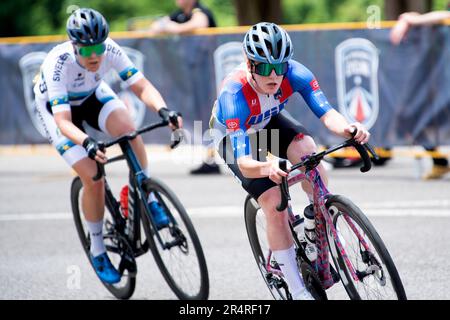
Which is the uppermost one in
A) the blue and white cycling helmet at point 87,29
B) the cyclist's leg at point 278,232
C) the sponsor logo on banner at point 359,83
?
the blue and white cycling helmet at point 87,29

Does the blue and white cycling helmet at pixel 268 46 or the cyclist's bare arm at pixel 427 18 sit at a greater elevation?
the blue and white cycling helmet at pixel 268 46

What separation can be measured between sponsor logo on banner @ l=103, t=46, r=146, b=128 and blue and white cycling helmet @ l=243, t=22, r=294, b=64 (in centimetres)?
786

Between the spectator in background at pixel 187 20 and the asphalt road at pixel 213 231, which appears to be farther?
the spectator in background at pixel 187 20

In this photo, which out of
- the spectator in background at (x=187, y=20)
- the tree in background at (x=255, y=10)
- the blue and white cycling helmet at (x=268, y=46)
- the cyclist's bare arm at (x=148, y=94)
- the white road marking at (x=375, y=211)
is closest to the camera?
the blue and white cycling helmet at (x=268, y=46)

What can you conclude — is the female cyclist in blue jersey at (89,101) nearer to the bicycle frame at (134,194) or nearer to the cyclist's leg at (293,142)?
the bicycle frame at (134,194)

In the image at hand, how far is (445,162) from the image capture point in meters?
11.8

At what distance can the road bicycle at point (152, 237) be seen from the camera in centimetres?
640

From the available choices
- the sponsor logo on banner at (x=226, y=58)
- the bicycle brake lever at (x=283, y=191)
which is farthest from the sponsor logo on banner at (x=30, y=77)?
the bicycle brake lever at (x=283, y=191)

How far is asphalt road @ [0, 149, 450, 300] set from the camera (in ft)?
23.6

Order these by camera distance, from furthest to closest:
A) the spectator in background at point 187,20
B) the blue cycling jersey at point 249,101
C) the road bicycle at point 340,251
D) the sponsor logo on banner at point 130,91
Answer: the sponsor logo on banner at point 130,91, the spectator in background at point 187,20, the blue cycling jersey at point 249,101, the road bicycle at point 340,251

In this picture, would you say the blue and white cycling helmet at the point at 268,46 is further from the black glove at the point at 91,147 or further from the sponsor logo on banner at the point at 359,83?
the sponsor logo on banner at the point at 359,83

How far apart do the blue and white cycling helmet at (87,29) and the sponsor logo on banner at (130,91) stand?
21.3ft
